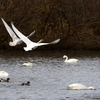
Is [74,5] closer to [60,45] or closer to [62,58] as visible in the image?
[60,45]

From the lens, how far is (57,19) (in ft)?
133

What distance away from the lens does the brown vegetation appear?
130 feet

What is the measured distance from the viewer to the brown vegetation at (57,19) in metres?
39.5

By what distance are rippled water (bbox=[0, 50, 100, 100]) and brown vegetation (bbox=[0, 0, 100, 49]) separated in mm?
6577

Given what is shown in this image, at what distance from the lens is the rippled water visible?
17266 millimetres

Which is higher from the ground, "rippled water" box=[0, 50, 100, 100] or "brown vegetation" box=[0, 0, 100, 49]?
"brown vegetation" box=[0, 0, 100, 49]

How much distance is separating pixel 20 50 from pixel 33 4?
485 cm

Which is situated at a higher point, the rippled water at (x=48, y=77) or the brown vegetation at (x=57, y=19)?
the brown vegetation at (x=57, y=19)

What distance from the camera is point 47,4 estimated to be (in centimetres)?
4034

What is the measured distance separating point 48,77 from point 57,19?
19068 millimetres

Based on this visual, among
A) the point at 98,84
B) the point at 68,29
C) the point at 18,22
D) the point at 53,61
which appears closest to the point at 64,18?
the point at 68,29

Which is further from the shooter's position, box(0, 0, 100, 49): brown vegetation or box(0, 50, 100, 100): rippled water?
box(0, 0, 100, 49): brown vegetation

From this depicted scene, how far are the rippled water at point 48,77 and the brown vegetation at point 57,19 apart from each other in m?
6.58

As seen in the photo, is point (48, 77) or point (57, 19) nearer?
point (48, 77)
